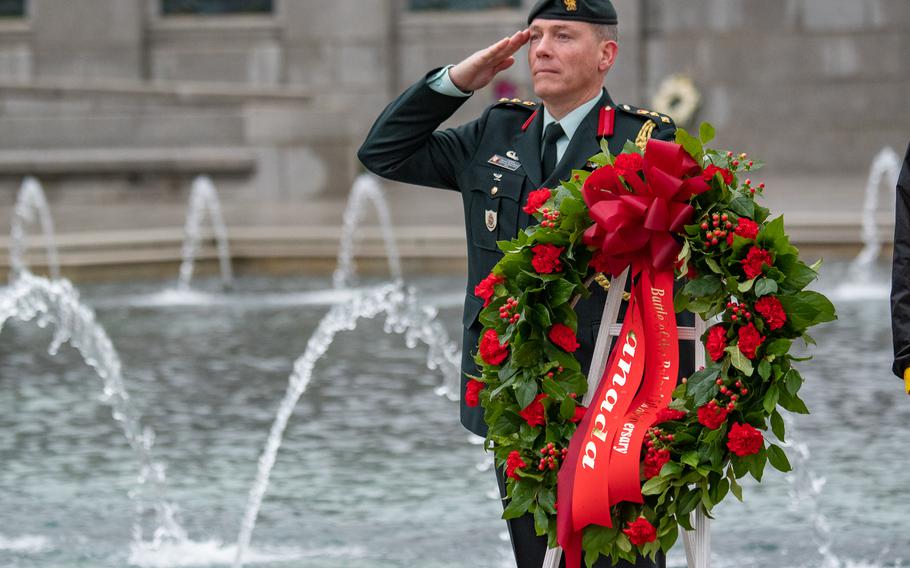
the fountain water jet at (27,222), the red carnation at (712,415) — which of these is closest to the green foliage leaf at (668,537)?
the red carnation at (712,415)


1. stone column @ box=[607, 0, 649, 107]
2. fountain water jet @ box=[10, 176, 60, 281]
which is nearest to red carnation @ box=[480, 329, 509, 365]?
fountain water jet @ box=[10, 176, 60, 281]

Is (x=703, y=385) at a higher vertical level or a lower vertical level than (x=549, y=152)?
lower

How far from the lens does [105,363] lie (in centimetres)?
810

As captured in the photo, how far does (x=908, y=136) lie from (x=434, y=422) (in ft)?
54.7

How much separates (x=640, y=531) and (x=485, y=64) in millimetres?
1107

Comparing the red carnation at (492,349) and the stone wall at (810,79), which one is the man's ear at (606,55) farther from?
the stone wall at (810,79)

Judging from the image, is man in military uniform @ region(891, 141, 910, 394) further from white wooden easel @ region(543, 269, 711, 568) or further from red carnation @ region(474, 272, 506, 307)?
red carnation @ region(474, 272, 506, 307)

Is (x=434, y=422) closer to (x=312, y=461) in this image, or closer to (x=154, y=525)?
(x=312, y=461)

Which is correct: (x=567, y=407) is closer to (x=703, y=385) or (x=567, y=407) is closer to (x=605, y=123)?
(x=703, y=385)

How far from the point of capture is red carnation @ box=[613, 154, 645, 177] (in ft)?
10.7

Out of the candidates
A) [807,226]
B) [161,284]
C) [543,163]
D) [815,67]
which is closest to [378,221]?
[161,284]

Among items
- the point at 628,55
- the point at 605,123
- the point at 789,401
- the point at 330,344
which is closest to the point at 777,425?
the point at 789,401

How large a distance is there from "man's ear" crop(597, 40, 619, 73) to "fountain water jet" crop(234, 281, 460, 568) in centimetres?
237

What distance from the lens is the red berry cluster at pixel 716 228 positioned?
3.18 m
